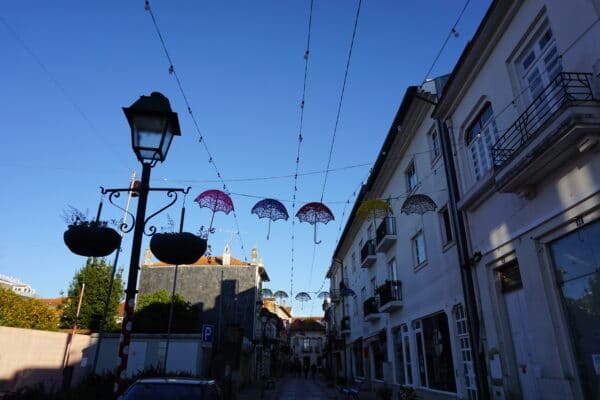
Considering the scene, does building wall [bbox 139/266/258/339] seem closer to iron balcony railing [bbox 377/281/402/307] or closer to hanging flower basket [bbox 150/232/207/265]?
iron balcony railing [bbox 377/281/402/307]

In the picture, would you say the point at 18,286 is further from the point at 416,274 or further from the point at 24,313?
the point at 416,274

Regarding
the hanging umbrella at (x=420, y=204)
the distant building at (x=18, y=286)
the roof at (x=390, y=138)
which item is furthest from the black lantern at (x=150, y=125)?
the distant building at (x=18, y=286)

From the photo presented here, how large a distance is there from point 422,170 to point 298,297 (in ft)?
57.6

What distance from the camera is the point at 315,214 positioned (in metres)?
11.4

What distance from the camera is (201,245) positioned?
4.86 m

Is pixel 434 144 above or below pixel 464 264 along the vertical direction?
above

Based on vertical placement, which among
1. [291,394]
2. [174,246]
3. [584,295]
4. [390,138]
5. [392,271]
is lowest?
[291,394]

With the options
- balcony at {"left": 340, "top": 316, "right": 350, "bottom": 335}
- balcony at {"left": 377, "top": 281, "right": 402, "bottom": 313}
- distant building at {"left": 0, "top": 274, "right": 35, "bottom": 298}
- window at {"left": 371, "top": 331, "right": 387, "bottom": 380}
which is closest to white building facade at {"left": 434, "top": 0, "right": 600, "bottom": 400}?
balcony at {"left": 377, "top": 281, "right": 402, "bottom": 313}

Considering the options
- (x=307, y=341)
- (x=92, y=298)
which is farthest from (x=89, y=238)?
(x=307, y=341)

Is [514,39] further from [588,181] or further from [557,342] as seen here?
[557,342]

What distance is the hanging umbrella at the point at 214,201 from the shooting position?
10836 mm

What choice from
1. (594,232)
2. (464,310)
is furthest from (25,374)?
(594,232)

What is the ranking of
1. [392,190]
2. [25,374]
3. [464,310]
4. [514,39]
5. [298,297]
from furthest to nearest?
[298,297]
[392,190]
[25,374]
[464,310]
[514,39]

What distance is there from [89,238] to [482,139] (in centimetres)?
857
